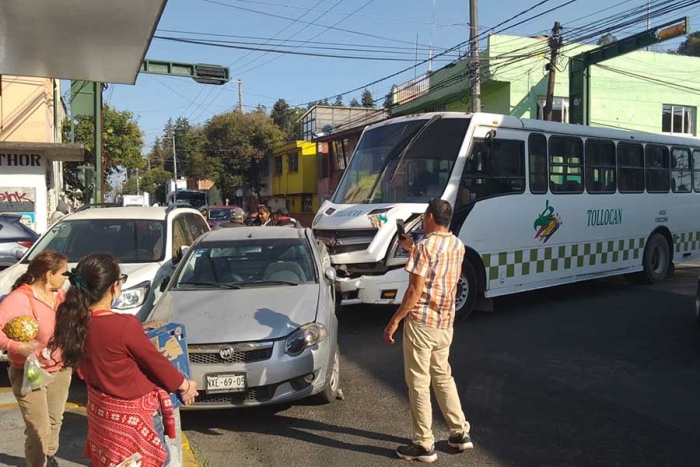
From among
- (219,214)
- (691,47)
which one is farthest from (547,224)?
(691,47)

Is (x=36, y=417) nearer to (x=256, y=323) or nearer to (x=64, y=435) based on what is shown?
(x=64, y=435)

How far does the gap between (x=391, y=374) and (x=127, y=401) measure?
4040mm

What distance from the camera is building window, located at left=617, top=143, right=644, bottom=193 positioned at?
11.3 meters

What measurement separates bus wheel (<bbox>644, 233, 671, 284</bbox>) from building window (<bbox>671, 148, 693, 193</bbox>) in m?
1.15

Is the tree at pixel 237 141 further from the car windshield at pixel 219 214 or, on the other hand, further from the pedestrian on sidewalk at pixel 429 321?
the pedestrian on sidewalk at pixel 429 321

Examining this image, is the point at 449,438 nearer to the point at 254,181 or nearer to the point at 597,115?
the point at 597,115

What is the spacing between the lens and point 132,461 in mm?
2850

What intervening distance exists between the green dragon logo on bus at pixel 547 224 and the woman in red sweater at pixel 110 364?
782 cm

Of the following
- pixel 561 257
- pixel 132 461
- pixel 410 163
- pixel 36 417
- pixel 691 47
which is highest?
pixel 691 47

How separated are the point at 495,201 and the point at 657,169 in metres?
4.95

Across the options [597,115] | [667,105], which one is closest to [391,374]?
[597,115]

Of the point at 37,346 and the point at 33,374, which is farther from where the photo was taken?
the point at 37,346

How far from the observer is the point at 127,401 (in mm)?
2859

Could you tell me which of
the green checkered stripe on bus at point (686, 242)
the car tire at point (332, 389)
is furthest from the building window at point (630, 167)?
the car tire at point (332, 389)
